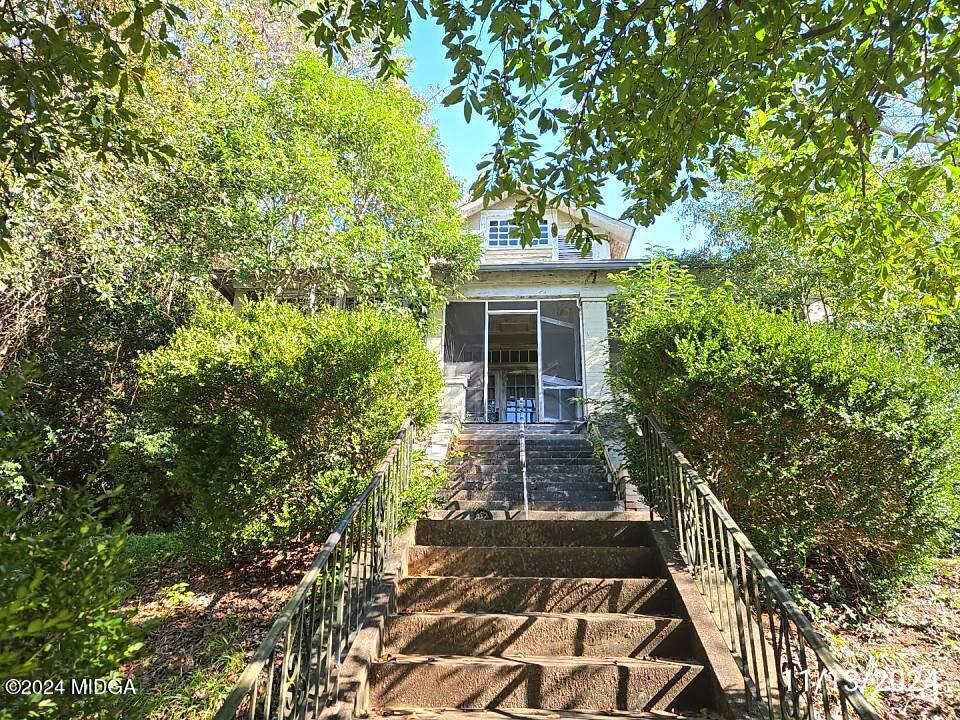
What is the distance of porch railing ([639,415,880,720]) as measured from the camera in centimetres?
230

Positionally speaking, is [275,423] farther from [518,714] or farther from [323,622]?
[518,714]

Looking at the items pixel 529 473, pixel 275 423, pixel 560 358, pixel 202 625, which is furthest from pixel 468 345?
pixel 202 625

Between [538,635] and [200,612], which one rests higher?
[538,635]

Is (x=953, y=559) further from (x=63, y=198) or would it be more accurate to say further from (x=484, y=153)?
(x=63, y=198)

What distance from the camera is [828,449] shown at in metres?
4.09

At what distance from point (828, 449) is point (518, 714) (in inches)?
116

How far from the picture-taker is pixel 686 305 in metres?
5.35

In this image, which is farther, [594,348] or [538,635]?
[594,348]

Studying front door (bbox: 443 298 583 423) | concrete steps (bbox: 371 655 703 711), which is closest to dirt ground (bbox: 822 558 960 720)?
concrete steps (bbox: 371 655 703 711)

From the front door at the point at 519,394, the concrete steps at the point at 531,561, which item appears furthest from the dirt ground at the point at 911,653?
the front door at the point at 519,394

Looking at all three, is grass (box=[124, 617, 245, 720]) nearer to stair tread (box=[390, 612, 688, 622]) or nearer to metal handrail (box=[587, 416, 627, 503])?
stair tread (box=[390, 612, 688, 622])

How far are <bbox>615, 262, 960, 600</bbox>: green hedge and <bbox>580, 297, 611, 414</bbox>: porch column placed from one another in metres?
6.25

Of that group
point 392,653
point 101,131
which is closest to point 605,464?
point 392,653

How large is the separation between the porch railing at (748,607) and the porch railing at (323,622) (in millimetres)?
2162
